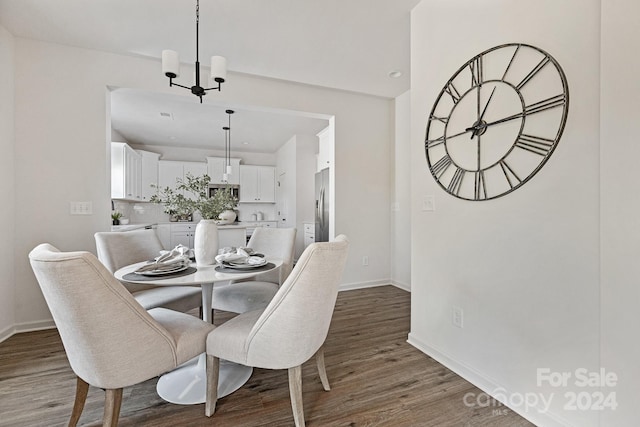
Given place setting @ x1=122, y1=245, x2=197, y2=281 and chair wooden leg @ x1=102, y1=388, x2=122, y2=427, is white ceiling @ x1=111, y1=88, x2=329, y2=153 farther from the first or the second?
chair wooden leg @ x1=102, y1=388, x2=122, y2=427

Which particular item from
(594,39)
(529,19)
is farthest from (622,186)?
(529,19)

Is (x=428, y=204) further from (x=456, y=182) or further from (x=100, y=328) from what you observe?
(x=100, y=328)

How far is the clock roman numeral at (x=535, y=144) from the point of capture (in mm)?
1396

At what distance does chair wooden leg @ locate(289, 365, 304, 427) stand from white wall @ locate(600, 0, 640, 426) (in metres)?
1.29

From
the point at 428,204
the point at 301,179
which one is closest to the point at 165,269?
the point at 428,204

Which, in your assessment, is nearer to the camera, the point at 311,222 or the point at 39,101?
the point at 39,101

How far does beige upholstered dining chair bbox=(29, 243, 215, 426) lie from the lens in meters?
1.01

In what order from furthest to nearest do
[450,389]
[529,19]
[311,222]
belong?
[311,222] → [450,389] → [529,19]

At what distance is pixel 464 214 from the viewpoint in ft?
6.07

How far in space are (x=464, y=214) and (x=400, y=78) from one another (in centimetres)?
219

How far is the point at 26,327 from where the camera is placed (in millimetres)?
2561

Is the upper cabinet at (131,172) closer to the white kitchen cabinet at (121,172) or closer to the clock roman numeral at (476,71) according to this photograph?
the white kitchen cabinet at (121,172)

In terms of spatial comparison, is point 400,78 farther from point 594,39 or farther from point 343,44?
point 594,39

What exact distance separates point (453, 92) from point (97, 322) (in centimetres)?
232
